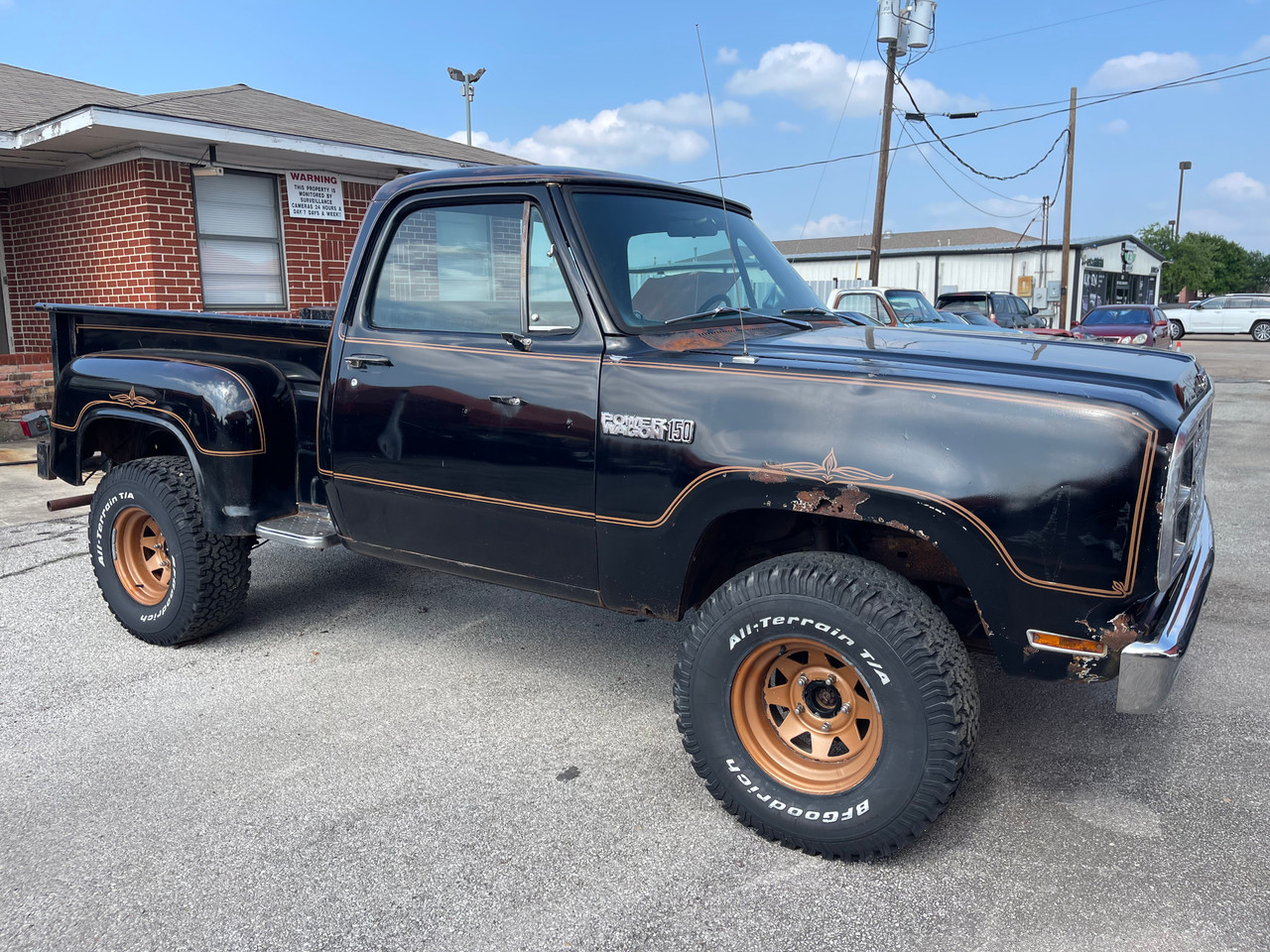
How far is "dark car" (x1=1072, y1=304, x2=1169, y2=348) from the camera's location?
20047 mm

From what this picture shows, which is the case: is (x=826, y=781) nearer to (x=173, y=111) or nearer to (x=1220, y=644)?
(x=1220, y=644)

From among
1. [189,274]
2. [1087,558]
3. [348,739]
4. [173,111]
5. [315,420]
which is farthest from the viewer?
[189,274]

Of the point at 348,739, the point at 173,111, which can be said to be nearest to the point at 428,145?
the point at 173,111

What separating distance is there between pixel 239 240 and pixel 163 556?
6708mm

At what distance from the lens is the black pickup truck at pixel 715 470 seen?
7.95 ft

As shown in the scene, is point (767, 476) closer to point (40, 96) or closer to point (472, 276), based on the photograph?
point (472, 276)

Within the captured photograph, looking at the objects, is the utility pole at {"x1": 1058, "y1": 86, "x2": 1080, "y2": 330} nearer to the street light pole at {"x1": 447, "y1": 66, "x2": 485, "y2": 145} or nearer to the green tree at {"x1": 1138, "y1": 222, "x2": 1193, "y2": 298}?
the street light pole at {"x1": 447, "y1": 66, "x2": 485, "y2": 145}

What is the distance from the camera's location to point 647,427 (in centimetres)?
291

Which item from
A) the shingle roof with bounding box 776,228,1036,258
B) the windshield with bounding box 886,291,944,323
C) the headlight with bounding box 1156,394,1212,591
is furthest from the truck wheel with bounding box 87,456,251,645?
the shingle roof with bounding box 776,228,1036,258

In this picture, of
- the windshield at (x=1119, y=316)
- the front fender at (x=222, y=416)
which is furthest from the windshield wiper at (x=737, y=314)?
the windshield at (x=1119, y=316)

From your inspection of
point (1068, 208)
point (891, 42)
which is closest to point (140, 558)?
point (891, 42)

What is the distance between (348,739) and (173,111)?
7.78 m

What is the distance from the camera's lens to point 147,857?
2719 millimetres

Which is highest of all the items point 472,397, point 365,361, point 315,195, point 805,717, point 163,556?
point 315,195
